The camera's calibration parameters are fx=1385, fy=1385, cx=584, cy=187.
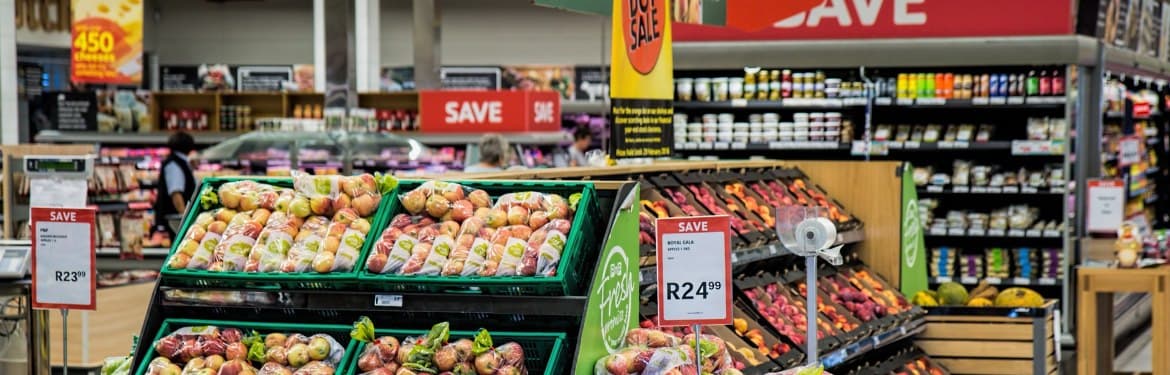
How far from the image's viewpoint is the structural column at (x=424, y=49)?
15.9 metres

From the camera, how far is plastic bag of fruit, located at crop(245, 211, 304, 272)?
3.46 meters

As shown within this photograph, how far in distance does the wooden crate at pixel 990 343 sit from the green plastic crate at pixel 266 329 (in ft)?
13.1

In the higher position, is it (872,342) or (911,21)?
(911,21)

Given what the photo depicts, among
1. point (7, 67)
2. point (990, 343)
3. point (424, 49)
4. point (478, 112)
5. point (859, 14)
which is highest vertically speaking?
point (424, 49)

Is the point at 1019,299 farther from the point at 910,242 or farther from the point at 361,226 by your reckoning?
the point at 361,226

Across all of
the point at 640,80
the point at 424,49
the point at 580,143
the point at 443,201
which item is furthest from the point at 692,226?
the point at 424,49

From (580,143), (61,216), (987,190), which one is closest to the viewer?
(61,216)

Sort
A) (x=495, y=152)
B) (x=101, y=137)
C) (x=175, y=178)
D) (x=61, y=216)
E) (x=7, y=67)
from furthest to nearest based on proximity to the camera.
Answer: (x=7, y=67) → (x=101, y=137) → (x=175, y=178) → (x=495, y=152) → (x=61, y=216)

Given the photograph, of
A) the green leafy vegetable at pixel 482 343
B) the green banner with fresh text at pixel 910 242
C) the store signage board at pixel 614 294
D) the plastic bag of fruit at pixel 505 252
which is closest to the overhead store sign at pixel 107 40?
the green banner with fresh text at pixel 910 242

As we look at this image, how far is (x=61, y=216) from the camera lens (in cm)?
459

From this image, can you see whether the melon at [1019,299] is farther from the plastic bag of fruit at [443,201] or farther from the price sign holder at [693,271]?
the plastic bag of fruit at [443,201]

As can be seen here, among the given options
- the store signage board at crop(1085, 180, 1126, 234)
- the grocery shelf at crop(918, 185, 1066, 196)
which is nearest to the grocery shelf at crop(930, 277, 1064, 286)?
the store signage board at crop(1085, 180, 1126, 234)

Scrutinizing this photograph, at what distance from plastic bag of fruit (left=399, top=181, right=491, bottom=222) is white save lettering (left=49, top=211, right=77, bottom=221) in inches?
60.0

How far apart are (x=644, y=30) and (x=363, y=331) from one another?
2380mm
